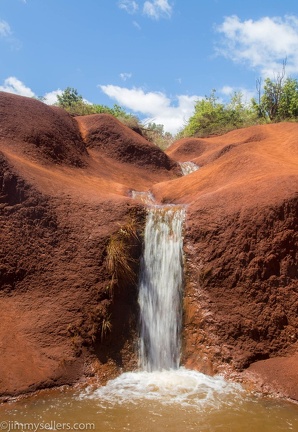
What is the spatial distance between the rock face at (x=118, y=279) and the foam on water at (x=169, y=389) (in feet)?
1.11

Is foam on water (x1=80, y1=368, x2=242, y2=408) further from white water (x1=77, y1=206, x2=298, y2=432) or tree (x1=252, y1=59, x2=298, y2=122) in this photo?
tree (x1=252, y1=59, x2=298, y2=122)

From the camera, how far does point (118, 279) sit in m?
8.24

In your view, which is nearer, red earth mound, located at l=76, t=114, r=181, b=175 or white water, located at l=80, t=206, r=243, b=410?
white water, located at l=80, t=206, r=243, b=410

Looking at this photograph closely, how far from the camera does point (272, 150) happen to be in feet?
44.2

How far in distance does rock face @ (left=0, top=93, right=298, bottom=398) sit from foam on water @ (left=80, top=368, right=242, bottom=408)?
0.34 m

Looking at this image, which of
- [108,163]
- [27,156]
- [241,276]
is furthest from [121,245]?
[108,163]

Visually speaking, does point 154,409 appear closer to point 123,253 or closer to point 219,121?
point 123,253

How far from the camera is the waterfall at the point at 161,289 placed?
798 cm

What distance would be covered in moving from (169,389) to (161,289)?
2.25 m

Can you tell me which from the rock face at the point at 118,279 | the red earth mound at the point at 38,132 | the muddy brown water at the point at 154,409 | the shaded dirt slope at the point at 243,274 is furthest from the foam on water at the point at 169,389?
the red earth mound at the point at 38,132

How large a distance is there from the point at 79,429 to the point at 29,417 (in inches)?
32.7

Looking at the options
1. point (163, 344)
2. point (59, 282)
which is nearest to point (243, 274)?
point (163, 344)

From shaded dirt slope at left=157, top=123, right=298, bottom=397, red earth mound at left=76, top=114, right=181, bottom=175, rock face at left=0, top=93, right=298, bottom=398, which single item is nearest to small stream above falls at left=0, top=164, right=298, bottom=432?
rock face at left=0, top=93, right=298, bottom=398

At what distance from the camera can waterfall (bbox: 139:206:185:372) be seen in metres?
7.98
